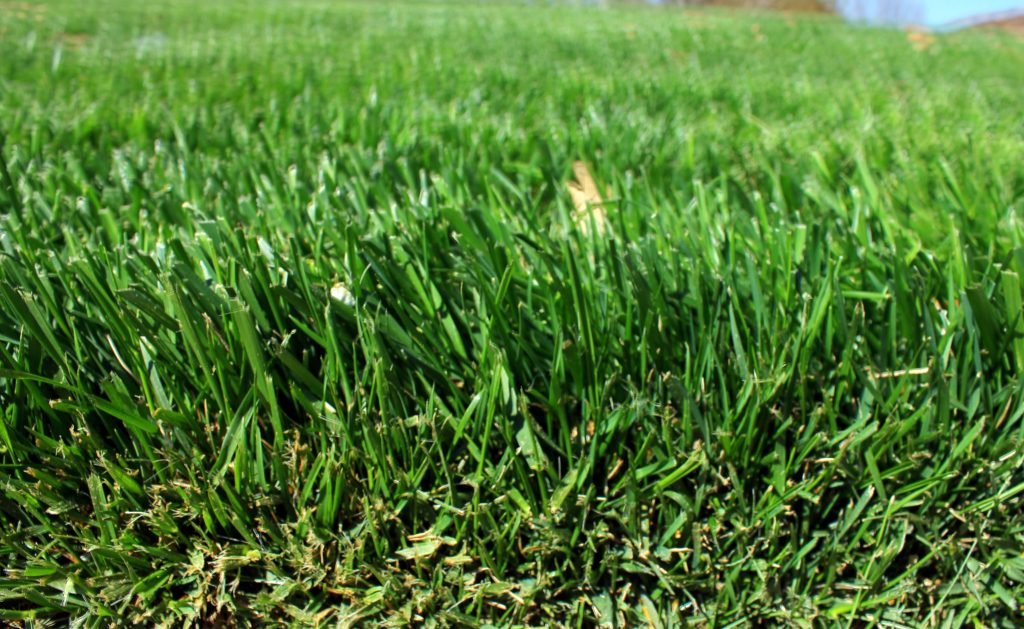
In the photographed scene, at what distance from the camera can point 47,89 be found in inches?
143

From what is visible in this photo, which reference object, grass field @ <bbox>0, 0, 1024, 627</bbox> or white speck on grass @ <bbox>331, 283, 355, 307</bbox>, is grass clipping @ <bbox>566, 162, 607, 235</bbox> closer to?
grass field @ <bbox>0, 0, 1024, 627</bbox>

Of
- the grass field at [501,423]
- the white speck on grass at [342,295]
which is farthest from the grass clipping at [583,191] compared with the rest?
the white speck on grass at [342,295]

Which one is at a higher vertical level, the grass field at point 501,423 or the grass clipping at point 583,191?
the grass clipping at point 583,191

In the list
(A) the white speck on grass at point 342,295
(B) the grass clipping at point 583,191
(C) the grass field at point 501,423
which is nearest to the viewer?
(C) the grass field at point 501,423

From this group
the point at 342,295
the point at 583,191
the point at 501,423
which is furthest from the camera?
the point at 583,191

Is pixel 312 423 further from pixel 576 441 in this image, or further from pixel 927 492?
pixel 927 492

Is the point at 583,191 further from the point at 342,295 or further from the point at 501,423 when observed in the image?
the point at 501,423

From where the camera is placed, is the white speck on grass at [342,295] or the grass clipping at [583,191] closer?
the white speck on grass at [342,295]

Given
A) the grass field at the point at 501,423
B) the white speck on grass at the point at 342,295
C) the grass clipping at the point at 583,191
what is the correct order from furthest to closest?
the grass clipping at the point at 583,191 → the white speck on grass at the point at 342,295 → the grass field at the point at 501,423

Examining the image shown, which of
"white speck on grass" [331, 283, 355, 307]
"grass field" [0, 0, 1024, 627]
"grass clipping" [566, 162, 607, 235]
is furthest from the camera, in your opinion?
"grass clipping" [566, 162, 607, 235]

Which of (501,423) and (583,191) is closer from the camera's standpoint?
(501,423)

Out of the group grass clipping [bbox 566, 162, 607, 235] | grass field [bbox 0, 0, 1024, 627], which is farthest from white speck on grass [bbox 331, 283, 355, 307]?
grass clipping [bbox 566, 162, 607, 235]

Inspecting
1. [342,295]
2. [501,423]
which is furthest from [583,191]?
[501,423]

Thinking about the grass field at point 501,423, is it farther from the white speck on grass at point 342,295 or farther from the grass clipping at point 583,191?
the grass clipping at point 583,191
